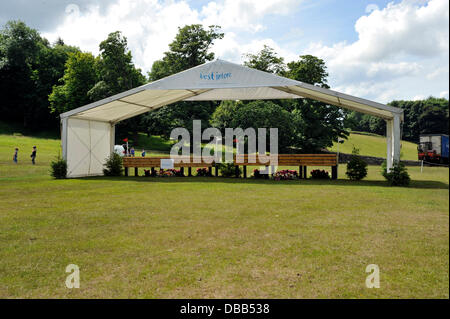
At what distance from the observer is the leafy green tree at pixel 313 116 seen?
3547 cm

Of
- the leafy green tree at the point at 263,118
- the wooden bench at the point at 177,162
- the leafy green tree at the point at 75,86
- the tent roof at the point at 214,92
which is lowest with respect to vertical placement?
the wooden bench at the point at 177,162

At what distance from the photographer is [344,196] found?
10.2 metres

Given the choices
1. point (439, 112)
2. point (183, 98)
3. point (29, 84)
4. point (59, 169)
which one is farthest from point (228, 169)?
point (29, 84)

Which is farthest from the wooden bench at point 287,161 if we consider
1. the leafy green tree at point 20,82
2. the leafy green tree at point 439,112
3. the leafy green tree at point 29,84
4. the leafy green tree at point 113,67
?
the leafy green tree at point 20,82

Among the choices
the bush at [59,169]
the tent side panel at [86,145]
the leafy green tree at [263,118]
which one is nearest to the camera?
the bush at [59,169]

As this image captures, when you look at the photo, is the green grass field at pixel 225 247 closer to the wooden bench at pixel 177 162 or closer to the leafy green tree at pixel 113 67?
the wooden bench at pixel 177 162

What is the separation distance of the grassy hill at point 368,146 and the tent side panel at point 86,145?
28.2 metres

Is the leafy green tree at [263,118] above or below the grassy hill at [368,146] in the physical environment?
above

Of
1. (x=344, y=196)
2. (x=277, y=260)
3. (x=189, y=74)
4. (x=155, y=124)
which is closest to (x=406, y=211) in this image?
(x=344, y=196)

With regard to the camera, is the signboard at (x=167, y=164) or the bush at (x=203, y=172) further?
the bush at (x=203, y=172)

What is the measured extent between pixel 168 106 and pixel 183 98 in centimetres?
2200

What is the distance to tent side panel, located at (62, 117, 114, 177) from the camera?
16.3 metres

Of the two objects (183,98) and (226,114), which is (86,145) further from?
(226,114)
